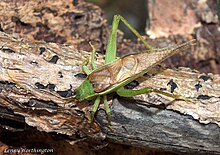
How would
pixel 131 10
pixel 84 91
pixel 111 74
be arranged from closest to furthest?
pixel 84 91 < pixel 111 74 < pixel 131 10

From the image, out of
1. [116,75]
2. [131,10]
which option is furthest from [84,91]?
[131,10]

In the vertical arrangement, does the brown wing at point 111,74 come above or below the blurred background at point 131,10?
below

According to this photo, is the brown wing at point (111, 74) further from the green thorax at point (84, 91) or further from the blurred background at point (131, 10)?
the blurred background at point (131, 10)

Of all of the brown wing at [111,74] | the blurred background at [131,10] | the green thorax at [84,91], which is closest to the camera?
the green thorax at [84,91]

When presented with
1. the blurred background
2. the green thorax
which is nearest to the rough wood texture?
the green thorax

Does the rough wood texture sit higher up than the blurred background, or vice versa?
the blurred background

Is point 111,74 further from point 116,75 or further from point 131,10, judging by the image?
point 131,10

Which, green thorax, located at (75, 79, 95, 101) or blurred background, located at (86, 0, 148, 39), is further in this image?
blurred background, located at (86, 0, 148, 39)

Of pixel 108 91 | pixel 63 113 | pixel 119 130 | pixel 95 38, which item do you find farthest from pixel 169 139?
pixel 95 38

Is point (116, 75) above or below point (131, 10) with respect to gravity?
below

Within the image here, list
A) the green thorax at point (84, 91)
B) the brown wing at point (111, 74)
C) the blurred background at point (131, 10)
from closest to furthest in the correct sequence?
1. the green thorax at point (84, 91)
2. the brown wing at point (111, 74)
3. the blurred background at point (131, 10)

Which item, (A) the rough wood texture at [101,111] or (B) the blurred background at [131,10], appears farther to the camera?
(B) the blurred background at [131,10]

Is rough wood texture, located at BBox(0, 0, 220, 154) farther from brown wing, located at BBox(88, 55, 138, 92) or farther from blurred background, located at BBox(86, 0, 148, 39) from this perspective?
blurred background, located at BBox(86, 0, 148, 39)

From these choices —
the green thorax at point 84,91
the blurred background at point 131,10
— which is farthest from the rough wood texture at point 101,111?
the blurred background at point 131,10
